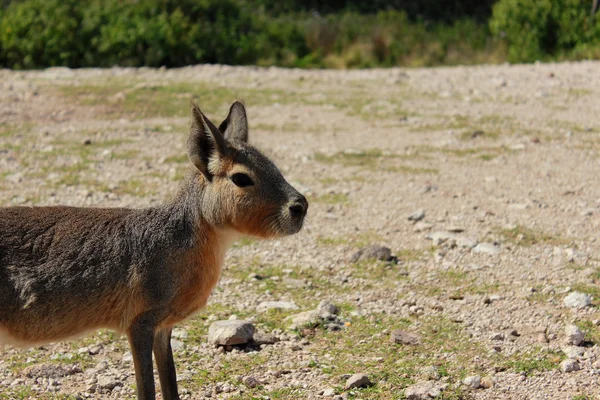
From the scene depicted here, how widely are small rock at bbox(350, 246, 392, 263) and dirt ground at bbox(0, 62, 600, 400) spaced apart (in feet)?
0.12

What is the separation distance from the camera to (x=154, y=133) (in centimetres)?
1013

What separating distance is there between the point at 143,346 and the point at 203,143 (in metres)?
0.94

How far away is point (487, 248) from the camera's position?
657 centimetres

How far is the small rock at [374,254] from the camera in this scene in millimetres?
6457

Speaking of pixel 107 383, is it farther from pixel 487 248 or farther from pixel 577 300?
pixel 487 248

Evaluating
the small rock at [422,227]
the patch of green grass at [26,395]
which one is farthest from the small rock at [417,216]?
the patch of green grass at [26,395]

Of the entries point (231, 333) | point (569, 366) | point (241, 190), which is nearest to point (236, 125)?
point (241, 190)

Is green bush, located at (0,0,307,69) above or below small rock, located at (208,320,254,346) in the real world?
above

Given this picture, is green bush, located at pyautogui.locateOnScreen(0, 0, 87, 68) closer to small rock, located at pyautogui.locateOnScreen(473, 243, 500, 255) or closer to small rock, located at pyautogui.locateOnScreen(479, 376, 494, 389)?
small rock, located at pyautogui.locateOnScreen(473, 243, 500, 255)

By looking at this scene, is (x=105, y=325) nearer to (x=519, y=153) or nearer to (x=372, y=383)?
(x=372, y=383)

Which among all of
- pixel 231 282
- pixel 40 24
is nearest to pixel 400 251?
pixel 231 282

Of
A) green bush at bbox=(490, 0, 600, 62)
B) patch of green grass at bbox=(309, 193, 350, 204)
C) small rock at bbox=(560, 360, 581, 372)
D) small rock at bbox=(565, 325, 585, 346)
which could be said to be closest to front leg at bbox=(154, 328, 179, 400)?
small rock at bbox=(560, 360, 581, 372)

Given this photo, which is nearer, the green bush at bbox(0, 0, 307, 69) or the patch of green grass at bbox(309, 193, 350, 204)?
the patch of green grass at bbox(309, 193, 350, 204)

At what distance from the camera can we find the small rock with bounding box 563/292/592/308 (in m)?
5.43
